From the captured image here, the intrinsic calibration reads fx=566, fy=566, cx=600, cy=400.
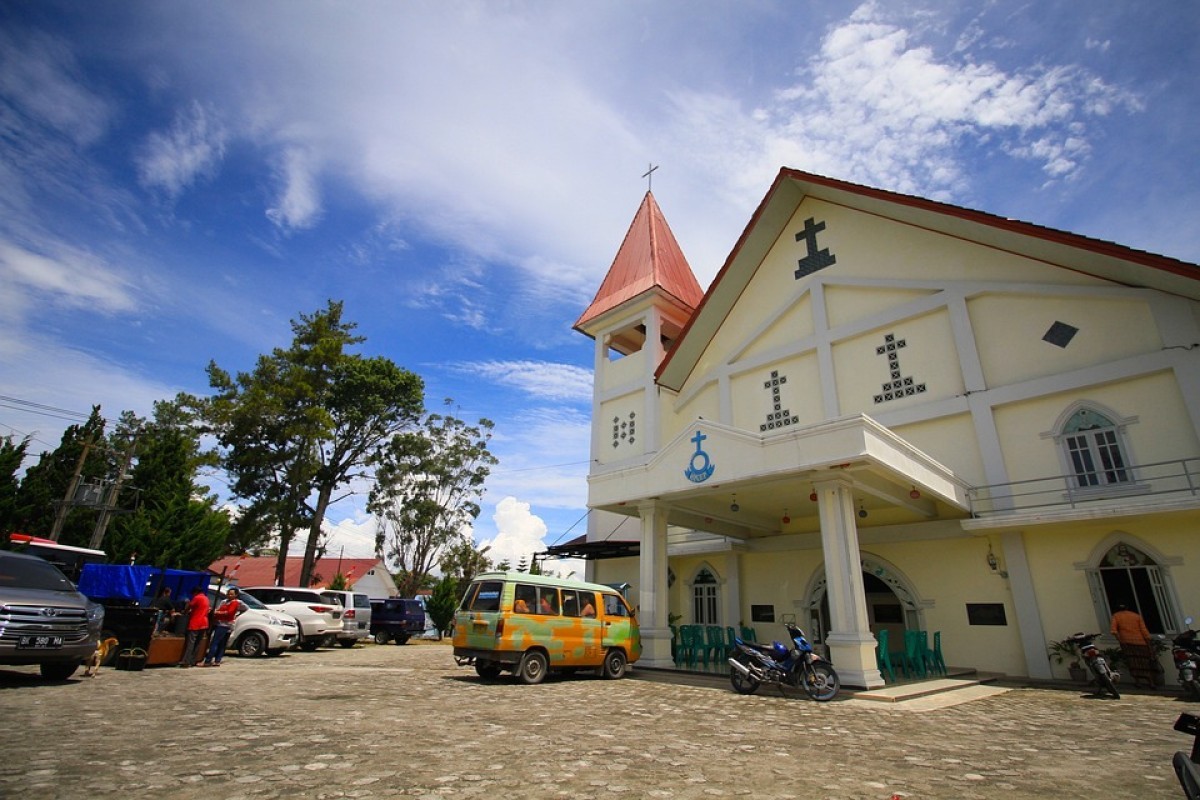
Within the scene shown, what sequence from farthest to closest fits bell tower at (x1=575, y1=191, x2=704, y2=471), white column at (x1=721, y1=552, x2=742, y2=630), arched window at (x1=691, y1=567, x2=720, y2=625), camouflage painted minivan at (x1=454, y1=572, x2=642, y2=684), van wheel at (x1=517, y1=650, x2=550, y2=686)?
bell tower at (x1=575, y1=191, x2=704, y2=471), arched window at (x1=691, y1=567, x2=720, y2=625), white column at (x1=721, y1=552, x2=742, y2=630), van wheel at (x1=517, y1=650, x2=550, y2=686), camouflage painted minivan at (x1=454, y1=572, x2=642, y2=684)

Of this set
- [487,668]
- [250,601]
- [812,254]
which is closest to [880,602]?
[812,254]

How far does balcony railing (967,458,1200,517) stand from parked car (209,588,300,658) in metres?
16.8

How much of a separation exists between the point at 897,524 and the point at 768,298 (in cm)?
769

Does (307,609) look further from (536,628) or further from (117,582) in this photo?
(536,628)

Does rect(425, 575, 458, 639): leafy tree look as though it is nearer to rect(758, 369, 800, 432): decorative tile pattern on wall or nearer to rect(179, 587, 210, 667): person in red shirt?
rect(179, 587, 210, 667): person in red shirt

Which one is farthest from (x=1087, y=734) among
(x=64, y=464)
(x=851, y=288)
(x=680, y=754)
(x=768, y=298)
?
(x=64, y=464)

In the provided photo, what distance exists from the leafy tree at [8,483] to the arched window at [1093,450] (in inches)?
1333

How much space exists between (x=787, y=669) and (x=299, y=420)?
26.6 m

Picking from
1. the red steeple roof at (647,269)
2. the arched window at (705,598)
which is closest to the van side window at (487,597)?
the arched window at (705,598)

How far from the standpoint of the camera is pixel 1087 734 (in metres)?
6.35

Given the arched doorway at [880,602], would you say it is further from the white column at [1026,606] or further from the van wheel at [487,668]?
the van wheel at [487,668]

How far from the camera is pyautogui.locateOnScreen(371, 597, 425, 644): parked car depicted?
78.3ft

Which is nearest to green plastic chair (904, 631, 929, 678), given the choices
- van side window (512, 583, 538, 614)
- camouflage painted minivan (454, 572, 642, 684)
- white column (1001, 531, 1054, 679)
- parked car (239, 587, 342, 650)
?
white column (1001, 531, 1054, 679)

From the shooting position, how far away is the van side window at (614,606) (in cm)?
1153
